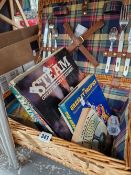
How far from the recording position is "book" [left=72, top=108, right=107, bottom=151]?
1.92ft

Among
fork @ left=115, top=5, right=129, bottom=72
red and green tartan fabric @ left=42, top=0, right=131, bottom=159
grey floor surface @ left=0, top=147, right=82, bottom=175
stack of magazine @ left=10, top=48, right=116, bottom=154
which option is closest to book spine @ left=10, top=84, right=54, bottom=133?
stack of magazine @ left=10, top=48, right=116, bottom=154

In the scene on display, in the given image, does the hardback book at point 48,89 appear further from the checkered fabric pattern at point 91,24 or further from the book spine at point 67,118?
the checkered fabric pattern at point 91,24

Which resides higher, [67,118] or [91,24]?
[91,24]

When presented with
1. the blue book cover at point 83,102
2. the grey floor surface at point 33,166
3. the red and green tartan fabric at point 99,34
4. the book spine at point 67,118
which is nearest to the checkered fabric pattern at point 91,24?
the red and green tartan fabric at point 99,34

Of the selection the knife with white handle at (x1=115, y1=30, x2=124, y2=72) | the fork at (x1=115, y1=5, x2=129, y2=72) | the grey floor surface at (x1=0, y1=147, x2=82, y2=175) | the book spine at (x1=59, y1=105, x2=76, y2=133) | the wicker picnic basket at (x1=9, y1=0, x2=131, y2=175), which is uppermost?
the fork at (x1=115, y1=5, x2=129, y2=72)

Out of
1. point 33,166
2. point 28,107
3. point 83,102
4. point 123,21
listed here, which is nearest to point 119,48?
point 123,21

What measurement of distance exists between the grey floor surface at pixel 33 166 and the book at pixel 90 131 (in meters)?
0.12

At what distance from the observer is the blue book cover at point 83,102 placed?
22.9 inches

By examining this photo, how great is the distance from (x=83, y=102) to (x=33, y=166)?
0.94 ft

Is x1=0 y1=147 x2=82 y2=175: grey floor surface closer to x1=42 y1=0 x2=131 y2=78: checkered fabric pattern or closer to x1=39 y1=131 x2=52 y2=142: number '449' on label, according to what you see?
x1=39 y1=131 x2=52 y2=142: number '449' on label

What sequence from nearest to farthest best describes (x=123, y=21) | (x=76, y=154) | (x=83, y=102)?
(x=76, y=154), (x=83, y=102), (x=123, y=21)

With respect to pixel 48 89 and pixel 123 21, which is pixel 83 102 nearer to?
pixel 48 89

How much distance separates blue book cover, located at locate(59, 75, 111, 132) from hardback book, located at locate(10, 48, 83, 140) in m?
0.04

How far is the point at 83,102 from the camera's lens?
635mm
